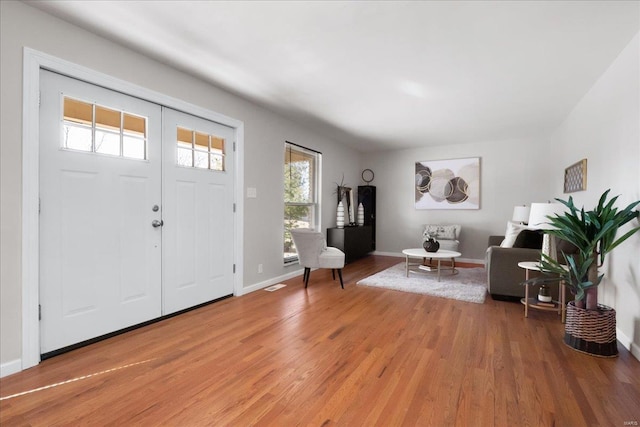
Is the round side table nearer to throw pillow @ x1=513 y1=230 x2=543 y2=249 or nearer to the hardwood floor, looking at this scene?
the hardwood floor

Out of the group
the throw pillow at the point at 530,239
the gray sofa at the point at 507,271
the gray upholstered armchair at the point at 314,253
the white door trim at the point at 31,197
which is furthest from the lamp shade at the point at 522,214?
the white door trim at the point at 31,197

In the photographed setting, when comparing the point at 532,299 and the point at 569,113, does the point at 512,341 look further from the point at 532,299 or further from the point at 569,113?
the point at 569,113

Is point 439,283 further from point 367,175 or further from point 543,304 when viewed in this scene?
point 367,175

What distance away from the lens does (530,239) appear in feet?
11.8

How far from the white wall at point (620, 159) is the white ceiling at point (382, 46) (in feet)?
0.74

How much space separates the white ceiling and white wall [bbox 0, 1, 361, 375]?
14cm

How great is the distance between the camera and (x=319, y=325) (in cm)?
280

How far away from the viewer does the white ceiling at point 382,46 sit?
212cm

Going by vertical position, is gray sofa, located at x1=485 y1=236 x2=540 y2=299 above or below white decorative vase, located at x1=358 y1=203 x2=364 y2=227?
below

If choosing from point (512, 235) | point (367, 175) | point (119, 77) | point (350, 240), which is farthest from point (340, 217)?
point (119, 77)

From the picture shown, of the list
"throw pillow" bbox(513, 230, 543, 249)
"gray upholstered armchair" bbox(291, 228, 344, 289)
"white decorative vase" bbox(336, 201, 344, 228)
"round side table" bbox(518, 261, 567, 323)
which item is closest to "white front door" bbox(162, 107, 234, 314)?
"gray upholstered armchair" bbox(291, 228, 344, 289)

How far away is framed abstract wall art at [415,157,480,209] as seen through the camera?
20.5ft

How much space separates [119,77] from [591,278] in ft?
14.0

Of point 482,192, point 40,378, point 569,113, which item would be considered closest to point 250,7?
point 40,378
